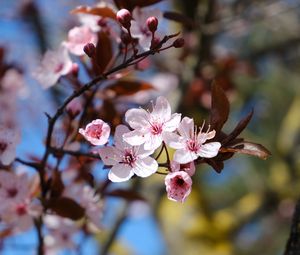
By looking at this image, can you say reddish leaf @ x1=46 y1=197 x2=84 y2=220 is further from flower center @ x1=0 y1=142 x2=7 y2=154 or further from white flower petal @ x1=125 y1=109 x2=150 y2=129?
white flower petal @ x1=125 y1=109 x2=150 y2=129

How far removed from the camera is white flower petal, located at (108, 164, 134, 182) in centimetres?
74

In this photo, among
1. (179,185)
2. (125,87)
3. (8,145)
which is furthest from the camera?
(125,87)

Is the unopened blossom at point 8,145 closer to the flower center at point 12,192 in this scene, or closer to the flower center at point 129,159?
the flower center at point 12,192

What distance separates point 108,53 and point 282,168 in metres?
2.43

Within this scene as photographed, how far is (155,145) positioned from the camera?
726 millimetres

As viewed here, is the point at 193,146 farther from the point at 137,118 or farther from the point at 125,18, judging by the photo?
the point at 125,18

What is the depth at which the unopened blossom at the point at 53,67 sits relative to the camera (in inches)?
40.6

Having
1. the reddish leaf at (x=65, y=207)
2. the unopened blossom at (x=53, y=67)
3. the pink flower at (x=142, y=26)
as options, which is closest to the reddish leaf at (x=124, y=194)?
the reddish leaf at (x=65, y=207)

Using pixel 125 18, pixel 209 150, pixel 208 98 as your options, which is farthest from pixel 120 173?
pixel 208 98

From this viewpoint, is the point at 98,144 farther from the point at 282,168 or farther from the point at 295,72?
the point at 295,72

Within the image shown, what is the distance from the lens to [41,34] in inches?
99.5

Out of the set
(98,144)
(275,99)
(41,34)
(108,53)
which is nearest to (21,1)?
(41,34)

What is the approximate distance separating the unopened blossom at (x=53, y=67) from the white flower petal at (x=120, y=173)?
35 centimetres

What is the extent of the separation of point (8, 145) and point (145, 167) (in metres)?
0.30
